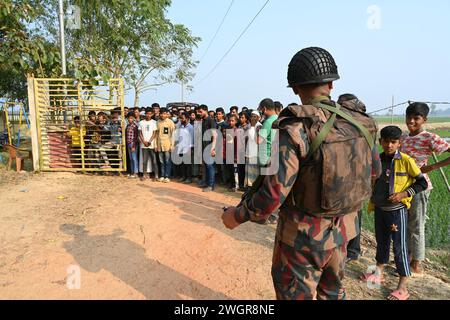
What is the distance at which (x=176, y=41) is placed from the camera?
17.5m

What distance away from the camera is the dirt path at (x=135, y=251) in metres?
2.90

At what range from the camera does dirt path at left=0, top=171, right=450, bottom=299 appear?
9.50 feet

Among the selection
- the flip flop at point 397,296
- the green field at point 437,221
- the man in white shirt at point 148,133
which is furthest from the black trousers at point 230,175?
the flip flop at point 397,296

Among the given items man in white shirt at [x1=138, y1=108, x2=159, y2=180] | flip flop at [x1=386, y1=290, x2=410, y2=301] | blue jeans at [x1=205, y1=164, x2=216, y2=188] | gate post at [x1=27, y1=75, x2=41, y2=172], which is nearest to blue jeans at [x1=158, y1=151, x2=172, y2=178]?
man in white shirt at [x1=138, y1=108, x2=159, y2=180]

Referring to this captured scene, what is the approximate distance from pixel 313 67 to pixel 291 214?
76 centimetres

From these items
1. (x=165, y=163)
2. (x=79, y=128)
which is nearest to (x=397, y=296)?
(x=165, y=163)

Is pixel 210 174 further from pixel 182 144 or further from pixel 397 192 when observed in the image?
pixel 397 192

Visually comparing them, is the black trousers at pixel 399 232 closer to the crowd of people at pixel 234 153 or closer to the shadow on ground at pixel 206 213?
the crowd of people at pixel 234 153

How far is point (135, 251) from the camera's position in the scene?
363 centimetres

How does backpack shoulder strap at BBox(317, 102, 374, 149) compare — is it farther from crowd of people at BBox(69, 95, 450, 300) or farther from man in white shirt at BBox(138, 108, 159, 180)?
man in white shirt at BBox(138, 108, 159, 180)

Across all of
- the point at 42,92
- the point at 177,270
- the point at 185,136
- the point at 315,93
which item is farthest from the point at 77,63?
the point at 315,93

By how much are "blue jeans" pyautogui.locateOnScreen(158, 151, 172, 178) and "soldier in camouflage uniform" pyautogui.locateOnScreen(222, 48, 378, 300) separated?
565 cm

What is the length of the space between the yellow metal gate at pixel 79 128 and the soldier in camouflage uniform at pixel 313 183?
652 centimetres

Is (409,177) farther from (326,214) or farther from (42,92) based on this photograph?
(42,92)
